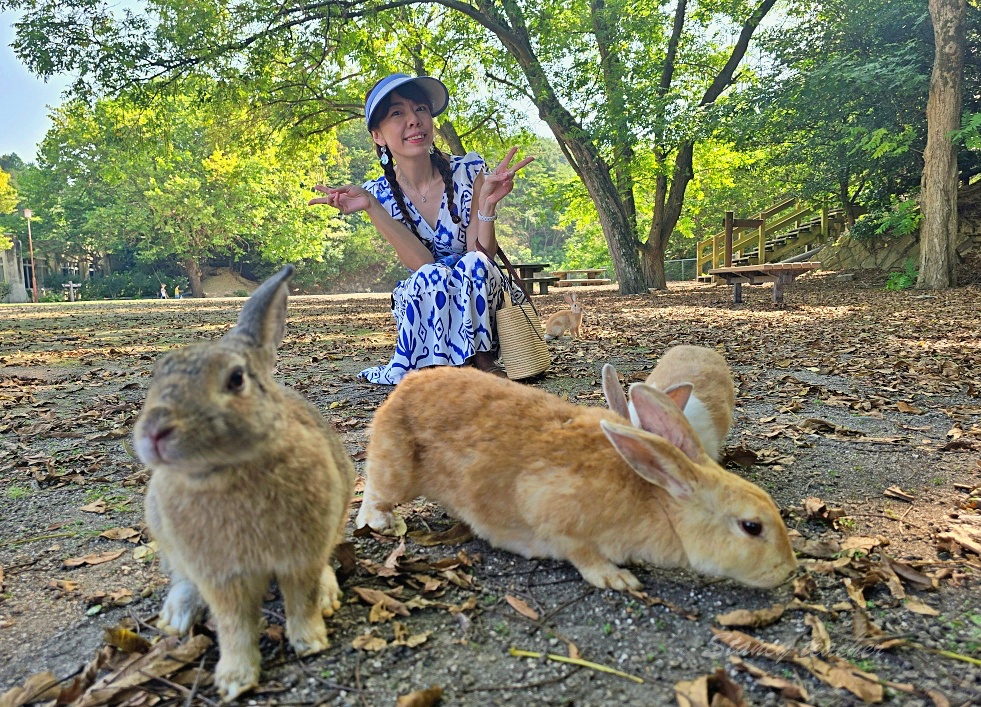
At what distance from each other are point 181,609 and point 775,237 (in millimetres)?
25963

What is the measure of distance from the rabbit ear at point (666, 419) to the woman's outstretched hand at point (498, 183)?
2910 millimetres

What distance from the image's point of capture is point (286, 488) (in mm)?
1767

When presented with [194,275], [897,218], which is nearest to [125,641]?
[897,218]

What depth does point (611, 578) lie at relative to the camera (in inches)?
87.2

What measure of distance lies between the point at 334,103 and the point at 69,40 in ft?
20.1

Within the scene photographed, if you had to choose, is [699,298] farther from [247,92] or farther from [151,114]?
[151,114]

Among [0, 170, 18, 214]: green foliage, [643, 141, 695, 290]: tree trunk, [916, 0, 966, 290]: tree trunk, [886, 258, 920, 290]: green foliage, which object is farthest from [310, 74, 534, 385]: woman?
[0, 170, 18, 214]: green foliage

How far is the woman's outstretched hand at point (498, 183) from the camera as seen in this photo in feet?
16.1

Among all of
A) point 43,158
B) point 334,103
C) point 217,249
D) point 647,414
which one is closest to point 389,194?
point 647,414

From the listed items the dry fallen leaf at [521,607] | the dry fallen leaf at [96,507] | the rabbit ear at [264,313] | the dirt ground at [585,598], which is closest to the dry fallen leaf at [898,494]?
the dirt ground at [585,598]

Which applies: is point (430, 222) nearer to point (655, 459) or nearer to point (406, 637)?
point (655, 459)

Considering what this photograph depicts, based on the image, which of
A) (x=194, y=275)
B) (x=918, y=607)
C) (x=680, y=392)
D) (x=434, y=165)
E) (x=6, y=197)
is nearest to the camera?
(x=918, y=607)

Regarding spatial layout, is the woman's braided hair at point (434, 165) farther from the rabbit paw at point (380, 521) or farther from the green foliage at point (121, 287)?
the green foliage at point (121, 287)

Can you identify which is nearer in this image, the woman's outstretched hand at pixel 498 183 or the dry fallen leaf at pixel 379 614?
the dry fallen leaf at pixel 379 614
